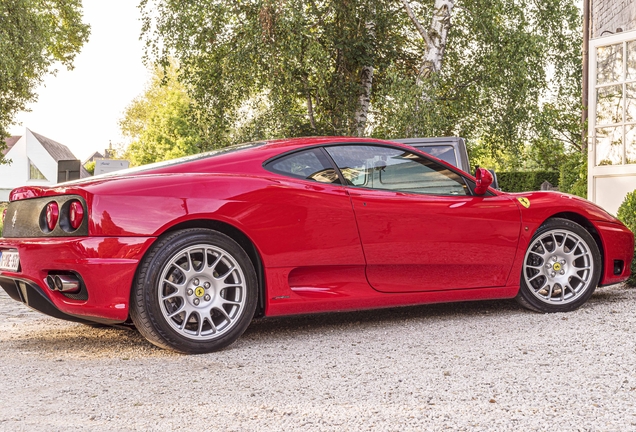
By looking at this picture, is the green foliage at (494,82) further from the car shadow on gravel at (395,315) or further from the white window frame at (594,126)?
the car shadow on gravel at (395,315)

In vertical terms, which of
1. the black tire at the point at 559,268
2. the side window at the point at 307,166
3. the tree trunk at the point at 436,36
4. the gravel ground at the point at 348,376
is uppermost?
the tree trunk at the point at 436,36

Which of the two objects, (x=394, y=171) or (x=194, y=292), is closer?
(x=194, y=292)

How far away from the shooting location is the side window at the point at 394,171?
5113 millimetres

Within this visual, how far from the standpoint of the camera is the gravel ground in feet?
10.4

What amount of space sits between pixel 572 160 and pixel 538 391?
15.0m

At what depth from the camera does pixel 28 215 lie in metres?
4.65

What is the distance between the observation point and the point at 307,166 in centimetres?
498

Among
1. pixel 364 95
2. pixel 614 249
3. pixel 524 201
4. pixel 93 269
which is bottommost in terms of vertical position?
pixel 614 249

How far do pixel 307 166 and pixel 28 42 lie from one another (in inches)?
768

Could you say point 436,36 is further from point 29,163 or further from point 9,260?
point 29,163

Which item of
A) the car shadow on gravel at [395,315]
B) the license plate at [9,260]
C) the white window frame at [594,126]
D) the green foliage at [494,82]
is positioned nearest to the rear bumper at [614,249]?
the car shadow on gravel at [395,315]

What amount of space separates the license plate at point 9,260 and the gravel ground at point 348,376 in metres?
0.57

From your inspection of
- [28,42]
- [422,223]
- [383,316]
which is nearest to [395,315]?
[383,316]

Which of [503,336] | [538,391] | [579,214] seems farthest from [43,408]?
[579,214]
